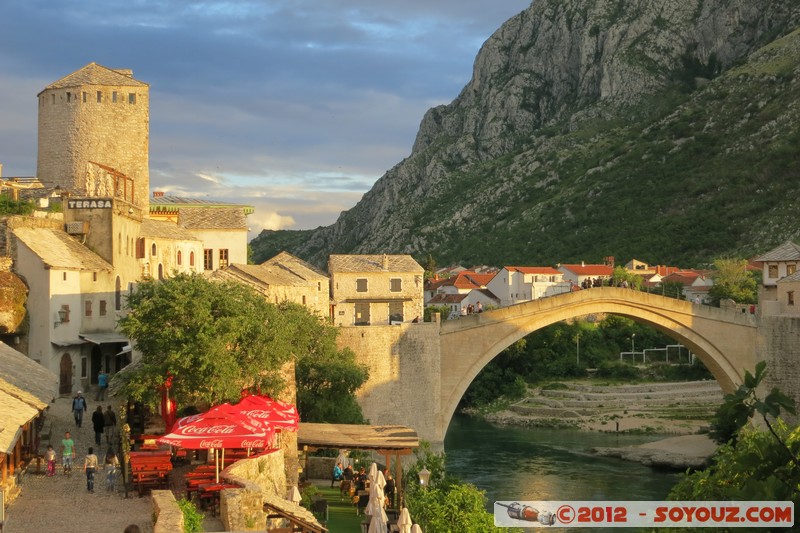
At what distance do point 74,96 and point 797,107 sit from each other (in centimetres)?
6589

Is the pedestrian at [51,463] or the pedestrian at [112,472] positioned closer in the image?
the pedestrian at [112,472]

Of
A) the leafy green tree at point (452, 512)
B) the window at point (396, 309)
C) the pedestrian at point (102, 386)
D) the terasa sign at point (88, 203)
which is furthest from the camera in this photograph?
the window at point (396, 309)

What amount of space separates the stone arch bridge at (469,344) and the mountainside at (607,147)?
35.3 meters

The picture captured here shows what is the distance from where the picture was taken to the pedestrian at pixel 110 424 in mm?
24734

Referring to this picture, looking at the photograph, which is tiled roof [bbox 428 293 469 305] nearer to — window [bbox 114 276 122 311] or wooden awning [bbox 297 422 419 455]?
window [bbox 114 276 122 311]

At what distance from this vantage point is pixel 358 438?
1022 inches

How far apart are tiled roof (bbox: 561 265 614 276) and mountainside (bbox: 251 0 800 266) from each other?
889 cm

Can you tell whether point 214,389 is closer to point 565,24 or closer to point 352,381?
point 352,381

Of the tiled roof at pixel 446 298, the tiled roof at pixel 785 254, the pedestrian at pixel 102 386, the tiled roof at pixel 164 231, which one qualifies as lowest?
the pedestrian at pixel 102 386

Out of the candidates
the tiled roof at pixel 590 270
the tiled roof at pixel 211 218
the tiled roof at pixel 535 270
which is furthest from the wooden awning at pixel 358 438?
the tiled roof at pixel 590 270

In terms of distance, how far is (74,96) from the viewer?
41750mm

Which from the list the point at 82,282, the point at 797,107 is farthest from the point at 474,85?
the point at 82,282

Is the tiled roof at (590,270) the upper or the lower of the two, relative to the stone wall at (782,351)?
upper

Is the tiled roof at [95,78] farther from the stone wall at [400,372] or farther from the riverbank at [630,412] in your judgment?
the riverbank at [630,412]
